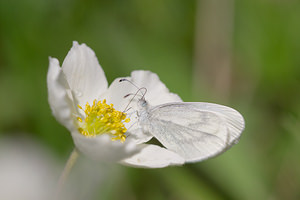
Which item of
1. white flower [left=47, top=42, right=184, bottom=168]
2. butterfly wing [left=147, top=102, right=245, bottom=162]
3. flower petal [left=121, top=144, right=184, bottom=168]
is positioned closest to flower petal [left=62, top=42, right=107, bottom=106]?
white flower [left=47, top=42, right=184, bottom=168]

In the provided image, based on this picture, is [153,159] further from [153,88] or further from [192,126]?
[153,88]

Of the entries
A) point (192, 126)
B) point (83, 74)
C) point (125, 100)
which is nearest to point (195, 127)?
point (192, 126)

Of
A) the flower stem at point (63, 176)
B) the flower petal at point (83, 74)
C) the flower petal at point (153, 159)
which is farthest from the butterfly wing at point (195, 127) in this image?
the flower stem at point (63, 176)

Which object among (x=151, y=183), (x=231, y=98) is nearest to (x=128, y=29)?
(x=231, y=98)

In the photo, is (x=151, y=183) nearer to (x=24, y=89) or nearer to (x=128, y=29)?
(x=24, y=89)

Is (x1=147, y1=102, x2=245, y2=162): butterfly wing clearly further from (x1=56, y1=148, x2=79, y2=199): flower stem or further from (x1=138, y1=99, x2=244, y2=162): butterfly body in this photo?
(x1=56, y1=148, x2=79, y2=199): flower stem
